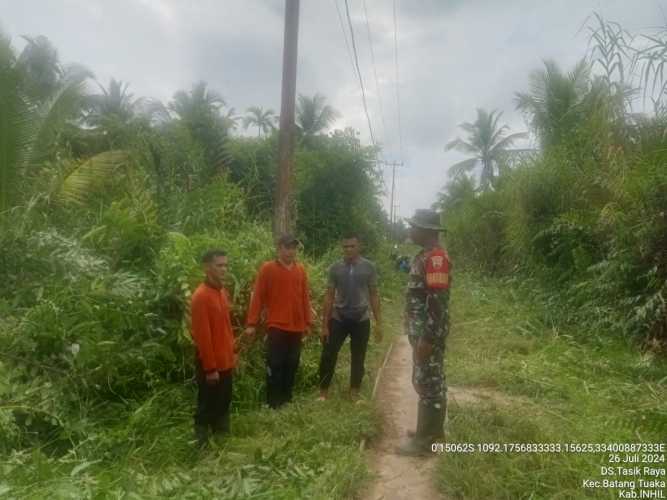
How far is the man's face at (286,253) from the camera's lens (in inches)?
191

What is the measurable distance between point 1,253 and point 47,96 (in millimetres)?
3658

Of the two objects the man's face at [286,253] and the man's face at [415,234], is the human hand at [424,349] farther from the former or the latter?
the man's face at [286,253]

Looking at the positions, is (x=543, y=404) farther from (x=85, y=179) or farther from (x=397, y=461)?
(x=85, y=179)

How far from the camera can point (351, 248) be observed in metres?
5.25

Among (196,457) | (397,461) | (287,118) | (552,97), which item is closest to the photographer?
(196,457)

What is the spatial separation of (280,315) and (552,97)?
11163mm

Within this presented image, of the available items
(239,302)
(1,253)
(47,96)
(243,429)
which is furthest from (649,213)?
(47,96)

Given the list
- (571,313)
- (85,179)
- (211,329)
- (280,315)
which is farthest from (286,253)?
(571,313)

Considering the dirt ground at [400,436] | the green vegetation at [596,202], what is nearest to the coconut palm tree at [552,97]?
the green vegetation at [596,202]

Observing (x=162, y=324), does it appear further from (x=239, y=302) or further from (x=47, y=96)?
(x=47, y=96)

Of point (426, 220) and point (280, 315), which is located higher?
point (426, 220)

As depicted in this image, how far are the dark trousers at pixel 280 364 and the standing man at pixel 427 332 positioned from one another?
1.26m

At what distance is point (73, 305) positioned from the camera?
171 inches

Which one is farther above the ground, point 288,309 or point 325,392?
point 288,309
